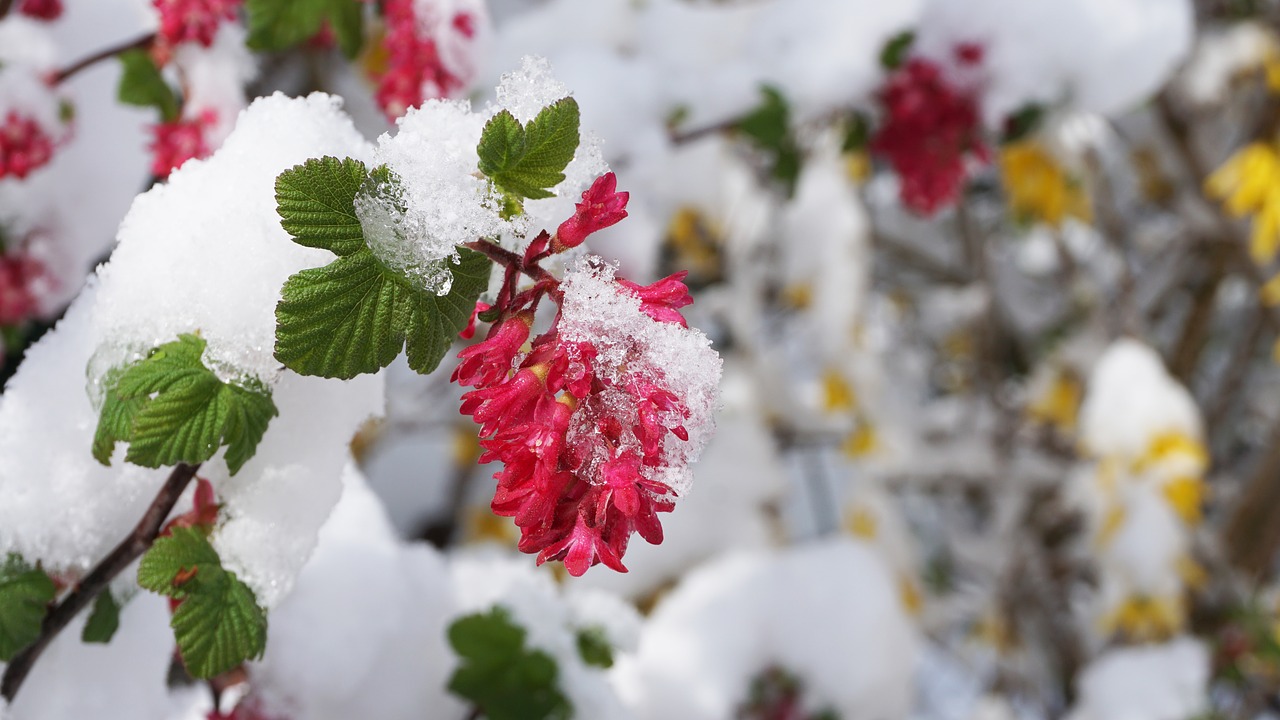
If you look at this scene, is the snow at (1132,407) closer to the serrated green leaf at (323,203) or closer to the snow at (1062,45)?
the snow at (1062,45)

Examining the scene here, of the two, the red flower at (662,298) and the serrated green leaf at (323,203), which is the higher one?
the serrated green leaf at (323,203)

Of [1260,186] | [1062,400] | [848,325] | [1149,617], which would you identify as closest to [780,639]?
[848,325]

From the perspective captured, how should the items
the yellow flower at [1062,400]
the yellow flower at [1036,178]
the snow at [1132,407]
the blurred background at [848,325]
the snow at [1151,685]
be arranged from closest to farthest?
the blurred background at [848,325], the snow at [1151,685], the snow at [1132,407], the yellow flower at [1036,178], the yellow flower at [1062,400]

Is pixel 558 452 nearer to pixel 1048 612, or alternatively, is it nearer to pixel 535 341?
pixel 535 341

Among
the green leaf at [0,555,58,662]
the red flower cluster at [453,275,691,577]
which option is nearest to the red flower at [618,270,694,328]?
the red flower cluster at [453,275,691,577]

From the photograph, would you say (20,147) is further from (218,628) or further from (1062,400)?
(1062,400)

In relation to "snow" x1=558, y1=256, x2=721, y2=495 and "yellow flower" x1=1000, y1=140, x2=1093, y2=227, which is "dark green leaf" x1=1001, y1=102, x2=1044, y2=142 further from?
"snow" x1=558, y1=256, x2=721, y2=495

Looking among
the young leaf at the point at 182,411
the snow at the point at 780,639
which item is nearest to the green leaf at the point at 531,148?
the young leaf at the point at 182,411

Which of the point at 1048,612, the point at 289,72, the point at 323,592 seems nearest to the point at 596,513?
the point at 323,592
